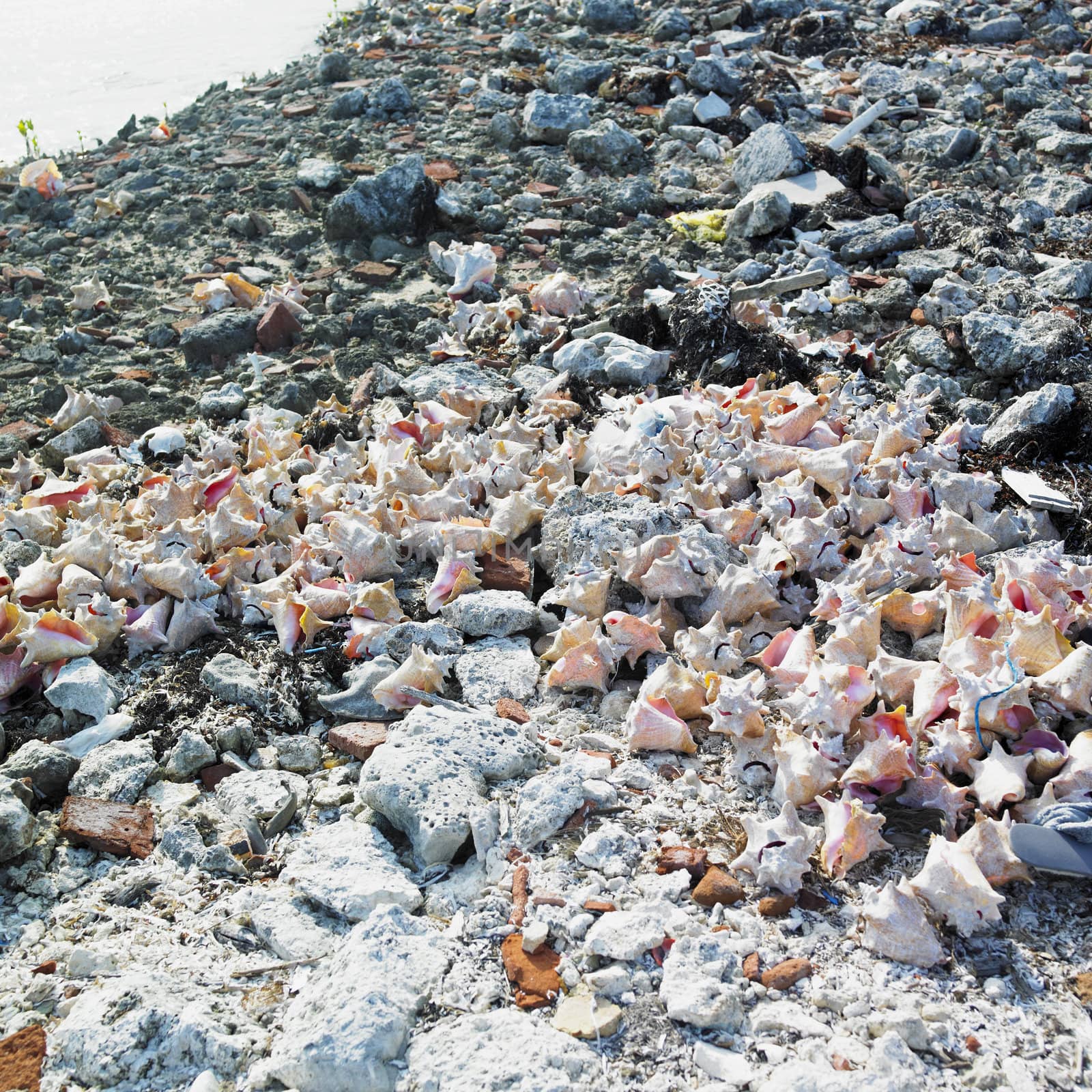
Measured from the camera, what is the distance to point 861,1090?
5.98 ft

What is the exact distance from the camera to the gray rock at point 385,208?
6.59 metres

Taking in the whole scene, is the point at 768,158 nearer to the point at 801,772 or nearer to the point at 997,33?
the point at 997,33

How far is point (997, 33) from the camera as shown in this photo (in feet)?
30.7

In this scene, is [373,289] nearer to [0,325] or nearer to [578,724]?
[0,325]

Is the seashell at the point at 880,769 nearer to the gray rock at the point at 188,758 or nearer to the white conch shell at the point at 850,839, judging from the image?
the white conch shell at the point at 850,839

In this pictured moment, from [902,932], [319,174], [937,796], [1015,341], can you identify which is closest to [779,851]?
[902,932]

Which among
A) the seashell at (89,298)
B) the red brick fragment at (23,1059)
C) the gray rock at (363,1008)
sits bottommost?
the gray rock at (363,1008)

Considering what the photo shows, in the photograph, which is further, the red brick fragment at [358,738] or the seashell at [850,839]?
the red brick fragment at [358,738]

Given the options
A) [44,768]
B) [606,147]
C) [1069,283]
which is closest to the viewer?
[44,768]

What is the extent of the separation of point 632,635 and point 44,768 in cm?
170

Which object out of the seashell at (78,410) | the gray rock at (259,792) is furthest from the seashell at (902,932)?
the seashell at (78,410)

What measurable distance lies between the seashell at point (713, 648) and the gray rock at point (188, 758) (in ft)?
4.63

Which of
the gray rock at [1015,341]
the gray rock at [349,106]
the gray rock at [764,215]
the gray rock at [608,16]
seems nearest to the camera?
the gray rock at [1015,341]

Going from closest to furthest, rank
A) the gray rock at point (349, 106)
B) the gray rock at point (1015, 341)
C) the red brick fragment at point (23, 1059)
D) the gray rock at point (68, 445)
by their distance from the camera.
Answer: the red brick fragment at point (23, 1059) → the gray rock at point (1015, 341) → the gray rock at point (68, 445) → the gray rock at point (349, 106)
